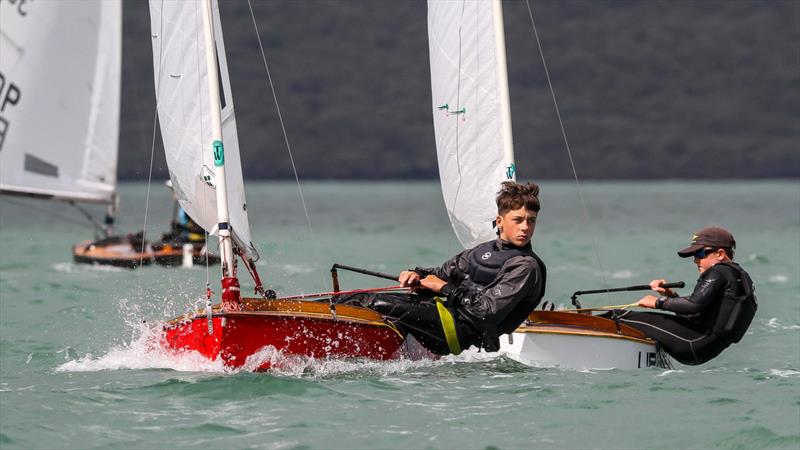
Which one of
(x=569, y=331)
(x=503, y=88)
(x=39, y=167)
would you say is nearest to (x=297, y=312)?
(x=569, y=331)

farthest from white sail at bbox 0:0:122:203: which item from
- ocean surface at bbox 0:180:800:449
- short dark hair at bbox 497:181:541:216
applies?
short dark hair at bbox 497:181:541:216

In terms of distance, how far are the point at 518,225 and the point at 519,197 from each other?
1.11 ft

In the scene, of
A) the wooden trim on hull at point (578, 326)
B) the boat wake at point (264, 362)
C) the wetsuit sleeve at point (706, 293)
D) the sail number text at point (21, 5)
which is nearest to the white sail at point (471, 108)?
the wooden trim on hull at point (578, 326)

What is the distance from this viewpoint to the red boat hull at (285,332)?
35.4 ft

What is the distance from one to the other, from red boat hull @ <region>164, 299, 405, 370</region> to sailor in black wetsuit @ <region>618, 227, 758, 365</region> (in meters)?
2.71

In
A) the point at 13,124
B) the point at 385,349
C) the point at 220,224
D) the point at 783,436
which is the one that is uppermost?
the point at 13,124

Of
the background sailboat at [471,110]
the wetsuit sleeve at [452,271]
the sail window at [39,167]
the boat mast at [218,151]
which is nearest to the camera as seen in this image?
the boat mast at [218,151]

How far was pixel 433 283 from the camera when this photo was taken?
11078mm

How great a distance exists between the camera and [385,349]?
11359mm

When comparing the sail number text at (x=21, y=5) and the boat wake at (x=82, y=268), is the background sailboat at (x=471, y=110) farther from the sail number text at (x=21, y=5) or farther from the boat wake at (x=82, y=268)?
the boat wake at (x=82, y=268)

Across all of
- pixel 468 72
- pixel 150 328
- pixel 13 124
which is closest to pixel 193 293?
pixel 13 124

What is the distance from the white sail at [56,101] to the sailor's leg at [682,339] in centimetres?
873

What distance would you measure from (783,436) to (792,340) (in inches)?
266

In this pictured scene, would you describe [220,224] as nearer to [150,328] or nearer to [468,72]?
[150,328]
